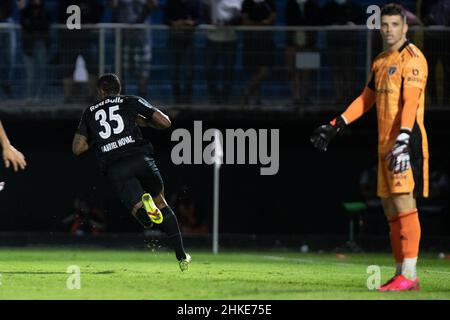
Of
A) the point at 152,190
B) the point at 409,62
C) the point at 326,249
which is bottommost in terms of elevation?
the point at 326,249

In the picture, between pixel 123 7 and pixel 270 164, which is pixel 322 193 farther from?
pixel 123 7

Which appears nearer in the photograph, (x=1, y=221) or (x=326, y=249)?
(x=326, y=249)

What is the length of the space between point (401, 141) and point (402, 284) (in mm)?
1251

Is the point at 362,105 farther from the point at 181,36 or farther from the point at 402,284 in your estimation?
the point at 181,36

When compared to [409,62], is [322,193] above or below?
below

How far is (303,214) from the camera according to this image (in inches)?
990

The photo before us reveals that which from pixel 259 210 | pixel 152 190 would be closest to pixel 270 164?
pixel 259 210

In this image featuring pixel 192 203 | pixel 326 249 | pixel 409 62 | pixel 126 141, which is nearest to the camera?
pixel 409 62

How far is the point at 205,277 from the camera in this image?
13375 millimetres

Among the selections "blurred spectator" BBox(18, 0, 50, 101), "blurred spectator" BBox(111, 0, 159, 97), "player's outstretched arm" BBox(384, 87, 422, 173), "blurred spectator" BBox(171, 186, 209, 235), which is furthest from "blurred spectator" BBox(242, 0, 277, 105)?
"player's outstretched arm" BBox(384, 87, 422, 173)

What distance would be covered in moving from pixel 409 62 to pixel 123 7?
12383mm

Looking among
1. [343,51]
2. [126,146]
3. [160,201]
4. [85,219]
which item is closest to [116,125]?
[126,146]

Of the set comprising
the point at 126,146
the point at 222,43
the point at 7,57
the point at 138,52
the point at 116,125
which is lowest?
the point at 126,146

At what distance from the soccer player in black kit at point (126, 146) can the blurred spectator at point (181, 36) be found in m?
8.76
